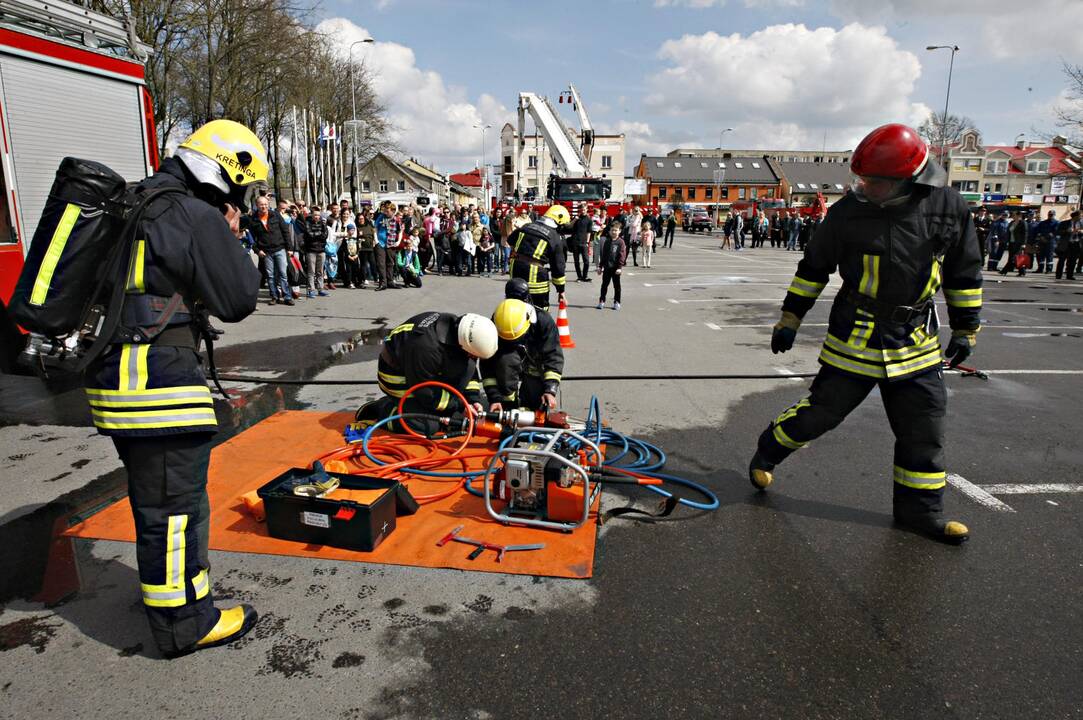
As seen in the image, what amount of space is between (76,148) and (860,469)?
325 inches

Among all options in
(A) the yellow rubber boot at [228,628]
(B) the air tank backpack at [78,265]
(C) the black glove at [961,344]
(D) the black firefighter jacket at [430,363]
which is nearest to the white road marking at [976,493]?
(C) the black glove at [961,344]

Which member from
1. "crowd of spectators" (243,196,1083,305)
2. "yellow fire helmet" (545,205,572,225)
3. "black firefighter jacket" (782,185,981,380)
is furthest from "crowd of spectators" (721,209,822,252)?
"black firefighter jacket" (782,185,981,380)

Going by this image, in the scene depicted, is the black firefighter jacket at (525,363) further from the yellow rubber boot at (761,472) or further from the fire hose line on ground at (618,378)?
the yellow rubber boot at (761,472)

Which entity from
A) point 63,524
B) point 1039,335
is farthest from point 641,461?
point 1039,335

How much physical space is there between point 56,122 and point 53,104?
18 cm

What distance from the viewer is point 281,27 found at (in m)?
22.4

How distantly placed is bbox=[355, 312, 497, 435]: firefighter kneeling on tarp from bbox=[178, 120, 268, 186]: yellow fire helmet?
2388mm

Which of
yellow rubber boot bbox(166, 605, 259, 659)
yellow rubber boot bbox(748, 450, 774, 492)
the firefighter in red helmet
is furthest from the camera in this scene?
yellow rubber boot bbox(748, 450, 774, 492)

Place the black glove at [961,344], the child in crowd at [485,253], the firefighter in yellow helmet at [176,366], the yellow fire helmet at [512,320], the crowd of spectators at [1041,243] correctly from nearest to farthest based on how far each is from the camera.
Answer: the firefighter in yellow helmet at [176,366], the black glove at [961,344], the yellow fire helmet at [512,320], the child in crowd at [485,253], the crowd of spectators at [1041,243]

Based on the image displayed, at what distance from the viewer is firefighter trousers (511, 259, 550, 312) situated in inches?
342

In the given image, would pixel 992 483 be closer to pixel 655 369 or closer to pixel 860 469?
pixel 860 469

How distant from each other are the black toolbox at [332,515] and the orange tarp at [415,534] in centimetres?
5

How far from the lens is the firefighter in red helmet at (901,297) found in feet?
11.0

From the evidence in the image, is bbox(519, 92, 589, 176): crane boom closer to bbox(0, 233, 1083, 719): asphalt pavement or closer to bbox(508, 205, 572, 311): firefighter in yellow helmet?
bbox(508, 205, 572, 311): firefighter in yellow helmet
